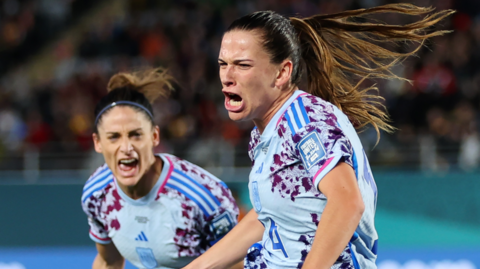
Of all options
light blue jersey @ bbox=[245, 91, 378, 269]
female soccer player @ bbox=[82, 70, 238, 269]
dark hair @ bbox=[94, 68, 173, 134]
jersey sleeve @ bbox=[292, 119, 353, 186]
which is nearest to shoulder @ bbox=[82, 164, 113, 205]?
female soccer player @ bbox=[82, 70, 238, 269]

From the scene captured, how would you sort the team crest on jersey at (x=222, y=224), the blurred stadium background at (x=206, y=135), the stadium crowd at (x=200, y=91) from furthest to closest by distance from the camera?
the stadium crowd at (x=200, y=91) → the blurred stadium background at (x=206, y=135) → the team crest on jersey at (x=222, y=224)

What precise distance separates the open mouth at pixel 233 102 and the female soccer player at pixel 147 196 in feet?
3.97

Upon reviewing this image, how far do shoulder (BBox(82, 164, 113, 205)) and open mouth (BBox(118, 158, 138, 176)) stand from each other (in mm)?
201

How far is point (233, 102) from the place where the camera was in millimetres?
2445

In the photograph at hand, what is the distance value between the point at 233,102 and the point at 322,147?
0.45 metres

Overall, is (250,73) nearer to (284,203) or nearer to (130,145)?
(284,203)

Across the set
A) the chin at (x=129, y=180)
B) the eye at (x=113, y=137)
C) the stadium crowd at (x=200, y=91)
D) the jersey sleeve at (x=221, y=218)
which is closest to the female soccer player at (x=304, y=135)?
the jersey sleeve at (x=221, y=218)

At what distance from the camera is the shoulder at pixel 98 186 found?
3.77 meters

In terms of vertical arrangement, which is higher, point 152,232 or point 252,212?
point 152,232

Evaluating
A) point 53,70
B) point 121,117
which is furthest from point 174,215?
point 53,70

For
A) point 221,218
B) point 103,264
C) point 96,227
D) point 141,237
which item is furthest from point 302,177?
point 103,264

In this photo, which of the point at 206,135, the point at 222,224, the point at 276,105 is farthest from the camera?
the point at 206,135

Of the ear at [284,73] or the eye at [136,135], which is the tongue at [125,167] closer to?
the eye at [136,135]

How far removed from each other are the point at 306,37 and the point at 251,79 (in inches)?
12.6
